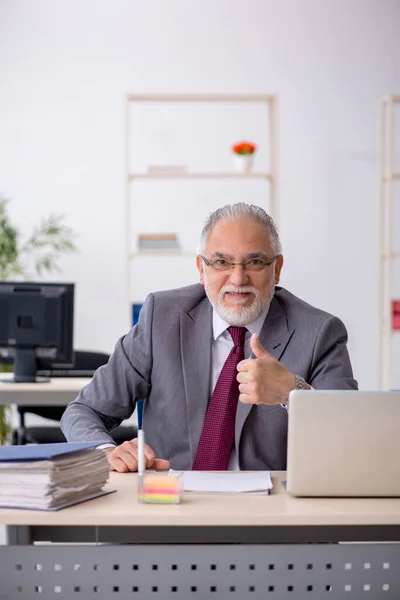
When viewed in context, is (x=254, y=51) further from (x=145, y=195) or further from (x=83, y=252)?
(x=83, y=252)

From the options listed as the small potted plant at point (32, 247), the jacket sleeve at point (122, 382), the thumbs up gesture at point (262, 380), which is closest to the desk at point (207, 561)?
the thumbs up gesture at point (262, 380)

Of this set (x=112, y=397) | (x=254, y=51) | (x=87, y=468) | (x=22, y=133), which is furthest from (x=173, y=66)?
(x=87, y=468)

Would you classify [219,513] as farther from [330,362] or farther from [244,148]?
[244,148]

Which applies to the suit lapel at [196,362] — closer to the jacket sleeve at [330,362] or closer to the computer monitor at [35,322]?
the jacket sleeve at [330,362]

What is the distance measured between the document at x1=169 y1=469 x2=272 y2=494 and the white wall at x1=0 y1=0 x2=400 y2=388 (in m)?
4.13

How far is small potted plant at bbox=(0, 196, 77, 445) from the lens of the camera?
5391 mm

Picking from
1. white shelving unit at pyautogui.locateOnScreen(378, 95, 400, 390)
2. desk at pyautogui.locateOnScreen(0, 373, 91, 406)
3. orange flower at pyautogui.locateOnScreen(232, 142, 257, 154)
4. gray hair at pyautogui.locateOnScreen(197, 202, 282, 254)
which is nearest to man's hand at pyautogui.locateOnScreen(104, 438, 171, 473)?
gray hair at pyautogui.locateOnScreen(197, 202, 282, 254)

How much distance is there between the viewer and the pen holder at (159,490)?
152 centimetres

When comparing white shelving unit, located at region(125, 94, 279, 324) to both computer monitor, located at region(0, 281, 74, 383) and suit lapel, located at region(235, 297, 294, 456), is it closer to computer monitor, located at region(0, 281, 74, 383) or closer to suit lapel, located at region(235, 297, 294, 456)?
A: computer monitor, located at region(0, 281, 74, 383)

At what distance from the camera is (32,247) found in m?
5.77

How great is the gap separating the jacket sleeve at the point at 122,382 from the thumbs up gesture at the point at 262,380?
518 mm

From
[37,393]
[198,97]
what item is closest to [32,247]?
[198,97]

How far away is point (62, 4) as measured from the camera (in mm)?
5883

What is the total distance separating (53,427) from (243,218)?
2489mm
